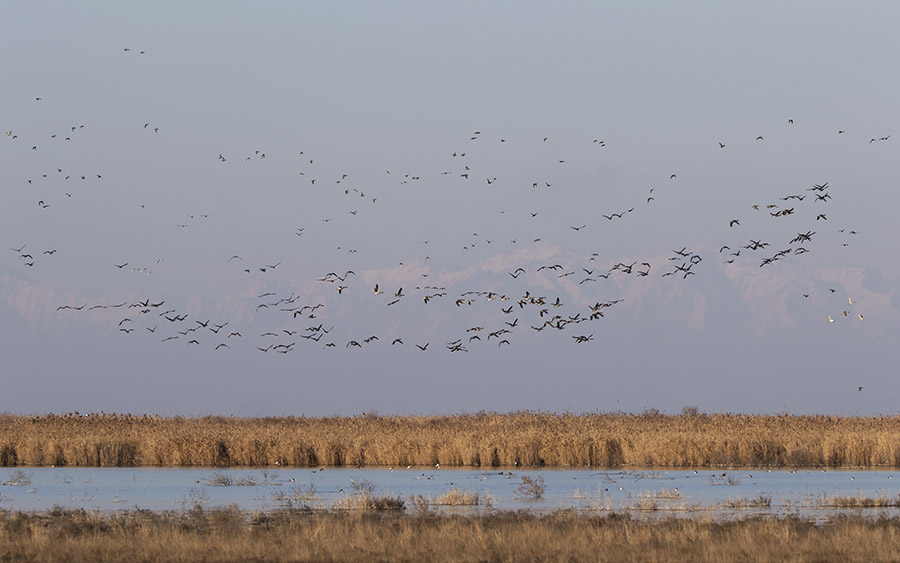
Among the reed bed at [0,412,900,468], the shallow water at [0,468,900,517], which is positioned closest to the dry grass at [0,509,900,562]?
the shallow water at [0,468,900,517]

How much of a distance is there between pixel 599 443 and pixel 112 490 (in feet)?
70.5

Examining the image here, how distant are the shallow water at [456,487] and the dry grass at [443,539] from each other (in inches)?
185

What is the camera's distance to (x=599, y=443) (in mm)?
51469

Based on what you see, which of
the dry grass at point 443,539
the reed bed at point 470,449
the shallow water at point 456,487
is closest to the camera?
the dry grass at point 443,539

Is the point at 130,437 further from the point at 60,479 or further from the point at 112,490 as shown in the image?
the point at 112,490

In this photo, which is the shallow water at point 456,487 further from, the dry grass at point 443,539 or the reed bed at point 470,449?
the dry grass at point 443,539

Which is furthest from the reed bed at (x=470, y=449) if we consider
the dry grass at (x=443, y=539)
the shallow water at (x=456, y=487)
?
the dry grass at (x=443, y=539)

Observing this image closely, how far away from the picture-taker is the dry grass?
21.8 meters

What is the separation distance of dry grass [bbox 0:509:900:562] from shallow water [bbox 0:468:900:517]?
4705 millimetres

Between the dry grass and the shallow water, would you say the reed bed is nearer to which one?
the shallow water

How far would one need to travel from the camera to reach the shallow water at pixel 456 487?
32.8m

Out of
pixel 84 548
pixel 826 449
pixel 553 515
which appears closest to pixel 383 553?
pixel 84 548

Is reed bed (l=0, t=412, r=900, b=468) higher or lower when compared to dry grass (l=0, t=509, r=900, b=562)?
higher

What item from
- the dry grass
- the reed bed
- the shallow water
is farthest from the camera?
the reed bed
